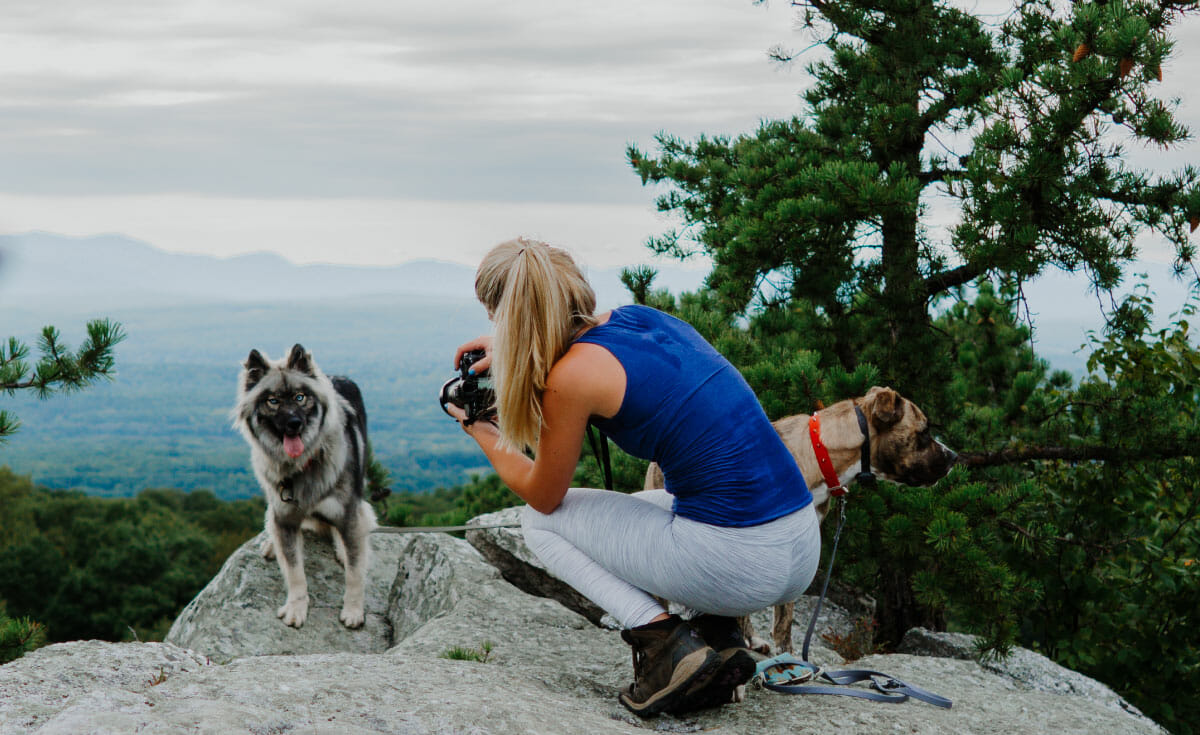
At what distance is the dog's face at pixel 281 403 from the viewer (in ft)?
17.5

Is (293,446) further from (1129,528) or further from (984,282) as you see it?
(1129,528)

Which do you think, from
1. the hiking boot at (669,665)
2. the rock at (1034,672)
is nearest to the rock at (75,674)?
the hiking boot at (669,665)

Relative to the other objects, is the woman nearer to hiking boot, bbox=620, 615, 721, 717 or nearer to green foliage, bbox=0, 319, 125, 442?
hiking boot, bbox=620, 615, 721, 717

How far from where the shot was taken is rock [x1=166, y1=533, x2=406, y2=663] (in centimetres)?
530

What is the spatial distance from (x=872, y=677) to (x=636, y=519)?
A: 4.76 feet

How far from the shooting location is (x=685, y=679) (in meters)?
3.11

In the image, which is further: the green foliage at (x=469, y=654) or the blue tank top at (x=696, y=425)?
the green foliage at (x=469, y=654)

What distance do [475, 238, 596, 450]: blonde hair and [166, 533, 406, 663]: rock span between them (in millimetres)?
3108

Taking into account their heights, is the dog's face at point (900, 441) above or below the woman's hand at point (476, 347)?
below

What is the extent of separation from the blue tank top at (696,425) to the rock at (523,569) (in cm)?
298

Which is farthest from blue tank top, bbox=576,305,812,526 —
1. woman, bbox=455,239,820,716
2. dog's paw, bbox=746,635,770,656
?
dog's paw, bbox=746,635,770,656

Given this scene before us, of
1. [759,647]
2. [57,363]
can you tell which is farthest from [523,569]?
[57,363]

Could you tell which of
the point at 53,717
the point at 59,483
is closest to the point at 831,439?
the point at 53,717

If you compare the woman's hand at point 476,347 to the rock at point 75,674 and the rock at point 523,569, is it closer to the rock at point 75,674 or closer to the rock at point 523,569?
the rock at point 75,674
